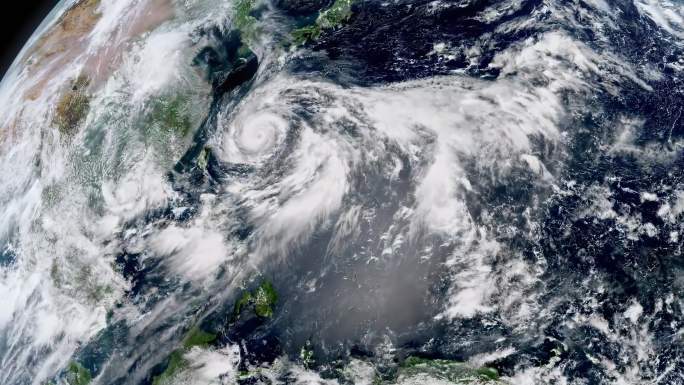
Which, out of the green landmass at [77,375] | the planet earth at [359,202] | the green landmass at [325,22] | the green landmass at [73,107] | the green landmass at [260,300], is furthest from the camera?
the green landmass at [73,107]

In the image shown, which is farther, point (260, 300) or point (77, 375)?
point (77, 375)

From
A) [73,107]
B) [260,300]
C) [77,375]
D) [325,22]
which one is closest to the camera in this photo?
[260,300]

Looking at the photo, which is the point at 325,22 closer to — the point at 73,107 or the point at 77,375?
the point at 73,107

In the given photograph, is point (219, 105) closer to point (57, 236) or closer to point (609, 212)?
point (57, 236)

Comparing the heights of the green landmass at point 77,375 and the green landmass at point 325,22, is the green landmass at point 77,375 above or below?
below

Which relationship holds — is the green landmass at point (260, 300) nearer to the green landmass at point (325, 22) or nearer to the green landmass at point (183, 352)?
the green landmass at point (183, 352)

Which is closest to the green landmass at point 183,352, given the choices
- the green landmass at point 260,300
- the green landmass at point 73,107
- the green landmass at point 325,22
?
the green landmass at point 260,300

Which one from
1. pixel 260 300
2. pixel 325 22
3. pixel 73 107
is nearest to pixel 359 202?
pixel 260 300

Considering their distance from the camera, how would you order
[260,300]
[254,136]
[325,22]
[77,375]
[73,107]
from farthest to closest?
[73,107] → [325,22] → [254,136] → [77,375] → [260,300]

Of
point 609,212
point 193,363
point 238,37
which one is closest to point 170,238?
point 193,363
